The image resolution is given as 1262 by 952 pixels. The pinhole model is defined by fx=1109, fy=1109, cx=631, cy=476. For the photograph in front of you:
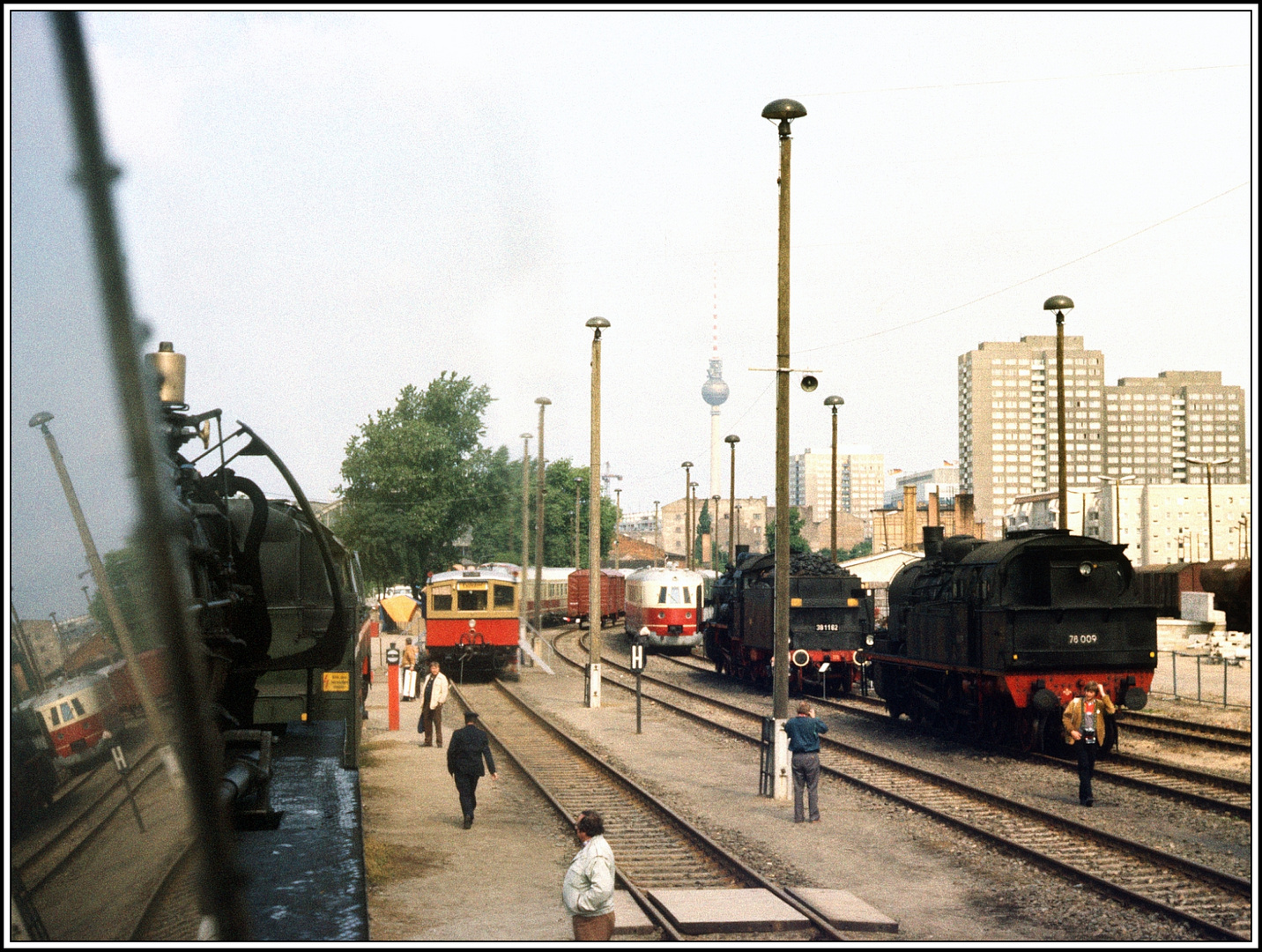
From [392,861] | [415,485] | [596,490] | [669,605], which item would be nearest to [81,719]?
[392,861]

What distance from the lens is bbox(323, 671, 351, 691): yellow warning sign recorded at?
44.5ft

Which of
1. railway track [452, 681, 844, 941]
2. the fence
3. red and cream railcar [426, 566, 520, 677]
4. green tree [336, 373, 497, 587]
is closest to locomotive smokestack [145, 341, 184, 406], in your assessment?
railway track [452, 681, 844, 941]

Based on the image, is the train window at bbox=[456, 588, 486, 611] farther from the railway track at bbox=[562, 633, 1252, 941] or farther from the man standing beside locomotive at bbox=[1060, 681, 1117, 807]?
the man standing beside locomotive at bbox=[1060, 681, 1117, 807]

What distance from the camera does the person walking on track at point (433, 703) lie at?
21.1m

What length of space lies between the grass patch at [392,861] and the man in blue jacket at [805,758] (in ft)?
15.9

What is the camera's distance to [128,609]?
2.52 meters

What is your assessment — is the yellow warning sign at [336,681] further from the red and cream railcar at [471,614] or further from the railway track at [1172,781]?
the red and cream railcar at [471,614]

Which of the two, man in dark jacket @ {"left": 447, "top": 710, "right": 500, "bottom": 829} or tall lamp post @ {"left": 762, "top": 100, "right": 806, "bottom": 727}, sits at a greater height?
tall lamp post @ {"left": 762, "top": 100, "right": 806, "bottom": 727}

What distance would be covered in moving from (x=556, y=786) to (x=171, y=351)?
45.0 ft

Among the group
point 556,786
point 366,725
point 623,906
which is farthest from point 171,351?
point 366,725

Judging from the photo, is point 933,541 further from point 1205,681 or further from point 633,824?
point 1205,681

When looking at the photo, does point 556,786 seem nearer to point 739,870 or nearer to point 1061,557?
point 739,870

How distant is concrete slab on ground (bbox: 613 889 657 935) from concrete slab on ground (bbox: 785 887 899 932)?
5.25 ft

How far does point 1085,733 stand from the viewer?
15328mm
